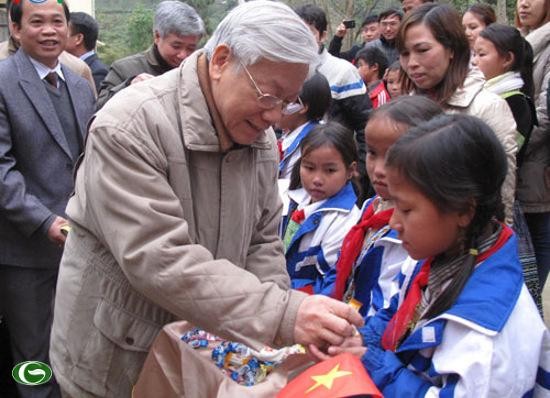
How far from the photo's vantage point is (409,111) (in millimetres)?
2426

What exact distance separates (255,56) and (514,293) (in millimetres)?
895

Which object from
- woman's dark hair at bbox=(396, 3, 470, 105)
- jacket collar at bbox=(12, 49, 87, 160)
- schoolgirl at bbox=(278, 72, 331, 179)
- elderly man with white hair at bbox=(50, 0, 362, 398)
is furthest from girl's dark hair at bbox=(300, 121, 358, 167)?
jacket collar at bbox=(12, 49, 87, 160)

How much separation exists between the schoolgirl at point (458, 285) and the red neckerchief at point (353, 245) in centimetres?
56

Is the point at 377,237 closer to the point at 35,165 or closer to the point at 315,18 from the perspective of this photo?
the point at 35,165

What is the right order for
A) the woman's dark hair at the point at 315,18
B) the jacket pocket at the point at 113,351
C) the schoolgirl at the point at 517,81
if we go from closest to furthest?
the jacket pocket at the point at 113,351 → the schoolgirl at the point at 517,81 → the woman's dark hair at the point at 315,18

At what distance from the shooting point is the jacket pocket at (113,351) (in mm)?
1970

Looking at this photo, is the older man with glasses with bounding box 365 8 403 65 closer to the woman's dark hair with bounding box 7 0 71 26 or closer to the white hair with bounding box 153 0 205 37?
the white hair with bounding box 153 0 205 37

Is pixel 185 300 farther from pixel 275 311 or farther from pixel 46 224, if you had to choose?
pixel 46 224

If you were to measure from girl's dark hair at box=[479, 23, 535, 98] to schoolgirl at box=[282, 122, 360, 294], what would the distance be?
3.78 ft

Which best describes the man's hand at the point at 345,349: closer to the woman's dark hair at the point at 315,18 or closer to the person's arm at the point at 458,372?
the person's arm at the point at 458,372

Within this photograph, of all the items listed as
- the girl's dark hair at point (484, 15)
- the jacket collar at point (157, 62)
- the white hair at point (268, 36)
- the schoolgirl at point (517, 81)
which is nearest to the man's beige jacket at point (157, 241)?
the white hair at point (268, 36)

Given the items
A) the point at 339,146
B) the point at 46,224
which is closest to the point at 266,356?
the point at 339,146

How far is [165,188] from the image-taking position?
71.2 inches

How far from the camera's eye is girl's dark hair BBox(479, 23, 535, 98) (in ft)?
12.3
